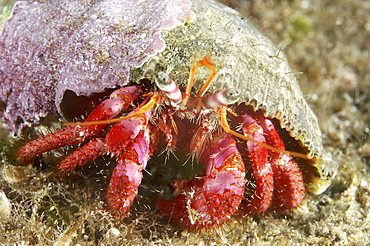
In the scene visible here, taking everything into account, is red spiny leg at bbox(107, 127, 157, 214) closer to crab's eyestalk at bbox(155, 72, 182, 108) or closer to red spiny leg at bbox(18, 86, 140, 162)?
→ red spiny leg at bbox(18, 86, 140, 162)

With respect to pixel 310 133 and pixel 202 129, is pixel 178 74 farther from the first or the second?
pixel 310 133

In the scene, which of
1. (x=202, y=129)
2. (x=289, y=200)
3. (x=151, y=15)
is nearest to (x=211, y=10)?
(x=151, y=15)

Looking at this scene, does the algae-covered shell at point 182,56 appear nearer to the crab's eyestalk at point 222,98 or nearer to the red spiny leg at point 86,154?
Answer: the crab's eyestalk at point 222,98

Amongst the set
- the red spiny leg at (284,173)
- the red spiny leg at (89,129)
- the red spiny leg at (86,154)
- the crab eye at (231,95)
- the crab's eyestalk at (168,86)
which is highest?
the crab's eyestalk at (168,86)

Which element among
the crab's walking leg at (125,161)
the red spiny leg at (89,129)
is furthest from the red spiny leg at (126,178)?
the red spiny leg at (89,129)

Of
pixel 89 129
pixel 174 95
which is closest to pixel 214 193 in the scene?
pixel 174 95

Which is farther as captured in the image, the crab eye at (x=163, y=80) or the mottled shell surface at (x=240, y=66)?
the mottled shell surface at (x=240, y=66)

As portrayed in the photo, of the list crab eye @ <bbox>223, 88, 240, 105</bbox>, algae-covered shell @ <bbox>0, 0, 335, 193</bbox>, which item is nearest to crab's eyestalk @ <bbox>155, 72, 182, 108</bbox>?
algae-covered shell @ <bbox>0, 0, 335, 193</bbox>

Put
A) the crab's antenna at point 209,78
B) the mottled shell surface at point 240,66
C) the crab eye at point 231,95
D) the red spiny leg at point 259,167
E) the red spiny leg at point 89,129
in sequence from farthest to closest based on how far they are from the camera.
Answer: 1. the red spiny leg at point 259,167
2. the red spiny leg at point 89,129
3. the mottled shell surface at point 240,66
4. the crab eye at point 231,95
5. the crab's antenna at point 209,78
